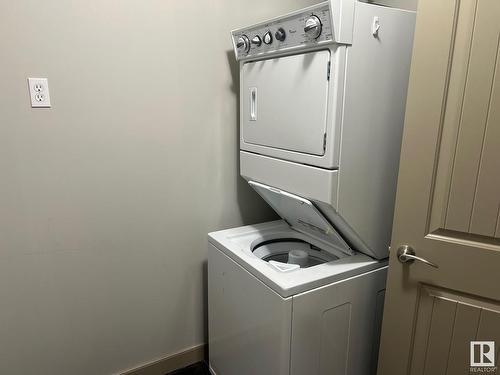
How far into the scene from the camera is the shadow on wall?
1.91 m

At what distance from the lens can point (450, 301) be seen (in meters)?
1.33

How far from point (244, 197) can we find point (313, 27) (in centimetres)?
110

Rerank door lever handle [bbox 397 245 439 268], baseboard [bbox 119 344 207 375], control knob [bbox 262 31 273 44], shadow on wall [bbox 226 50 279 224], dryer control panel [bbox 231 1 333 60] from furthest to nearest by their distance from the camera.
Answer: baseboard [bbox 119 344 207 375]
shadow on wall [bbox 226 50 279 224]
control knob [bbox 262 31 273 44]
door lever handle [bbox 397 245 439 268]
dryer control panel [bbox 231 1 333 60]

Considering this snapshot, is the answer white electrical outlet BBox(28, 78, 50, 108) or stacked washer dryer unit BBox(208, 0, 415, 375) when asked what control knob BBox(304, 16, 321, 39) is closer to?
stacked washer dryer unit BBox(208, 0, 415, 375)

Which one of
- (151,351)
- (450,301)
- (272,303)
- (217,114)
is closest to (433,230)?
(450,301)

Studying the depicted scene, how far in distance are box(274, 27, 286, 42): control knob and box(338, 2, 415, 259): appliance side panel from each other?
11.2 inches

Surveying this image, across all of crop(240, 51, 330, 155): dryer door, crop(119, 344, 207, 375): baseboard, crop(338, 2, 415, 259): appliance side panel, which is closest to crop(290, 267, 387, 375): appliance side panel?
crop(338, 2, 415, 259): appliance side panel

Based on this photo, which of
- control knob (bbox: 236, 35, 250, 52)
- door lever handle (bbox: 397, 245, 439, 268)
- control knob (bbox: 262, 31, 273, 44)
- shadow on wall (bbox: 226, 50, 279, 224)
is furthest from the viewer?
shadow on wall (bbox: 226, 50, 279, 224)

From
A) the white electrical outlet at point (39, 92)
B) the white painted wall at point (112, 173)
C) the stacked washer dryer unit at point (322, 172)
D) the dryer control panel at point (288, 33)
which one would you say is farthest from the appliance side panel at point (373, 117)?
the white electrical outlet at point (39, 92)

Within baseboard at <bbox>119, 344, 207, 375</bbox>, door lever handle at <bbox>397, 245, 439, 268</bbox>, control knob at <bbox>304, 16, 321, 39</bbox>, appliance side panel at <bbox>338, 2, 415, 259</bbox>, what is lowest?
baseboard at <bbox>119, 344, 207, 375</bbox>

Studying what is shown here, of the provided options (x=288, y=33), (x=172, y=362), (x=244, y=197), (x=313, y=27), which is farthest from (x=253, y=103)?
(x=172, y=362)

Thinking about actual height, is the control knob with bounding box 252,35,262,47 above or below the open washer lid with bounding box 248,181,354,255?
above

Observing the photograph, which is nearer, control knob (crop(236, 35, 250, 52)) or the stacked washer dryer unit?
the stacked washer dryer unit

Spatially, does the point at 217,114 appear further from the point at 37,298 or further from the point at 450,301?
the point at 450,301
